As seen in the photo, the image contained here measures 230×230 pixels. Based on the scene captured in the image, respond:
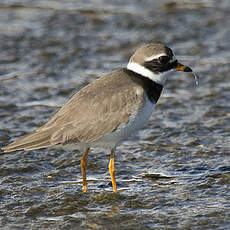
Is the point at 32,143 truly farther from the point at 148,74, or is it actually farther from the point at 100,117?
the point at 148,74

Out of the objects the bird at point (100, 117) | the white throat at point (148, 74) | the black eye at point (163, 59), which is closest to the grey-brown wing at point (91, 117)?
the bird at point (100, 117)

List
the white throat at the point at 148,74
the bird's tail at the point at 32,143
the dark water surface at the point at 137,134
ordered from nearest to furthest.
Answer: the dark water surface at the point at 137,134, the bird's tail at the point at 32,143, the white throat at the point at 148,74

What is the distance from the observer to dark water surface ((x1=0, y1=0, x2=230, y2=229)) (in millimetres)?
6473

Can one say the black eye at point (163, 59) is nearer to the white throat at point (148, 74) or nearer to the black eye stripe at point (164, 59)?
the black eye stripe at point (164, 59)

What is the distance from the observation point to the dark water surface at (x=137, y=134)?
6473 millimetres

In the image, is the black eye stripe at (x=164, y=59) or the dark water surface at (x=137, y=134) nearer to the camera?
the dark water surface at (x=137, y=134)

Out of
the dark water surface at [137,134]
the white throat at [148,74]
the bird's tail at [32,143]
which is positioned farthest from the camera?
the white throat at [148,74]

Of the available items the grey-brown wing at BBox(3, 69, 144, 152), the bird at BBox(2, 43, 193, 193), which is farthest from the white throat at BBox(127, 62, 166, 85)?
the grey-brown wing at BBox(3, 69, 144, 152)

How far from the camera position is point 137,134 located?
855cm

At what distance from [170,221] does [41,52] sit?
590 centimetres

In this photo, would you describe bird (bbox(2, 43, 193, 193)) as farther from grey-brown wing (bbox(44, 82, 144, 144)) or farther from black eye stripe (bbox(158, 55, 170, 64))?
black eye stripe (bbox(158, 55, 170, 64))

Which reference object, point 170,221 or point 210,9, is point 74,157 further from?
point 210,9

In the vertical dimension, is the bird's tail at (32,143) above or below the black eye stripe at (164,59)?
below

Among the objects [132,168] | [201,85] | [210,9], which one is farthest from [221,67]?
[132,168]
